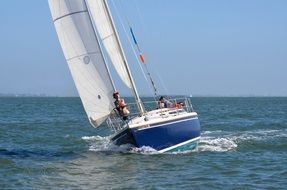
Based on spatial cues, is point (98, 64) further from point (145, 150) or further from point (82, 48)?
point (145, 150)

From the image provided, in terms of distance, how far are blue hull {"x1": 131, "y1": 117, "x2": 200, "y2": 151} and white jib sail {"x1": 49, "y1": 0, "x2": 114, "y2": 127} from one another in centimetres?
246

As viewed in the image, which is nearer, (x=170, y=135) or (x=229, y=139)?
(x=170, y=135)

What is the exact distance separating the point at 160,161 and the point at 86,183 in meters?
4.36

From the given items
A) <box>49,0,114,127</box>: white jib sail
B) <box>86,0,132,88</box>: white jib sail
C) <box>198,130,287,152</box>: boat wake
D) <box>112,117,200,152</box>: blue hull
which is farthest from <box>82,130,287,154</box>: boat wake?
<box>86,0,132,88</box>: white jib sail

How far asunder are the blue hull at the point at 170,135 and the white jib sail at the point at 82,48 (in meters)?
2.46

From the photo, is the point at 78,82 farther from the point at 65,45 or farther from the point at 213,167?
the point at 213,167

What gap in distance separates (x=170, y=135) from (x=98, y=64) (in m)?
3.98

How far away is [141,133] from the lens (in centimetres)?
2017

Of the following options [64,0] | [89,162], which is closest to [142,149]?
[89,162]

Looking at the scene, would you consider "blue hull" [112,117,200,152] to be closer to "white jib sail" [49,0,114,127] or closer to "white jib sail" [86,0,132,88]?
"white jib sail" [49,0,114,127]

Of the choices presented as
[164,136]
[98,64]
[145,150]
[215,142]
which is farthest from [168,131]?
[215,142]

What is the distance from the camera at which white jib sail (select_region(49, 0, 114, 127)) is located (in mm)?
21531

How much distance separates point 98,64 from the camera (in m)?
21.5

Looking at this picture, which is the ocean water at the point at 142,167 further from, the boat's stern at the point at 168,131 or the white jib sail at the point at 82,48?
the white jib sail at the point at 82,48
